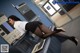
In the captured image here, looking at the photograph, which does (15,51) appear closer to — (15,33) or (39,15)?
(15,33)

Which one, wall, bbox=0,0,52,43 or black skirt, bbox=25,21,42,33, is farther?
wall, bbox=0,0,52,43

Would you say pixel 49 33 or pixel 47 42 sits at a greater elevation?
pixel 49 33

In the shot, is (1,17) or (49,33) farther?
(1,17)

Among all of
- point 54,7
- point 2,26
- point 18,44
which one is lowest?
point 54,7

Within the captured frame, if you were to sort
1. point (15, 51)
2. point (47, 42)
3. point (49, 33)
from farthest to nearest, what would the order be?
point (15, 51) < point (47, 42) < point (49, 33)

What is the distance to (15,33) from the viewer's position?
214 inches

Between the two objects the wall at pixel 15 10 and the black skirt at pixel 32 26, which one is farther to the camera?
the wall at pixel 15 10

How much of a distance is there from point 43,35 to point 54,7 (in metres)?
3.88

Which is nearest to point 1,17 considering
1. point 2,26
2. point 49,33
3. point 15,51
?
point 2,26

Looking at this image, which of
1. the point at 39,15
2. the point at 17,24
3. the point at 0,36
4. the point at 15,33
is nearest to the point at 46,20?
the point at 39,15

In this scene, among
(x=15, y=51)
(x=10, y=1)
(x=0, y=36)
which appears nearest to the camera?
(x=15, y=51)

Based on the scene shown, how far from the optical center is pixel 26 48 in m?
4.54

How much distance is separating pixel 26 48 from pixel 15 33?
1027 millimetres

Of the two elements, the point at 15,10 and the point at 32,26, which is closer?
the point at 32,26
